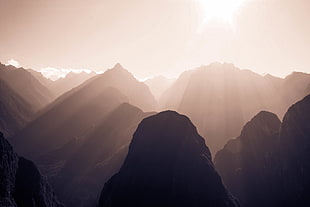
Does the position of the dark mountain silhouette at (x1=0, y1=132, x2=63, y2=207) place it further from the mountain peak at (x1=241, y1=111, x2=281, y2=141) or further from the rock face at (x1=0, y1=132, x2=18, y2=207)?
the mountain peak at (x1=241, y1=111, x2=281, y2=141)

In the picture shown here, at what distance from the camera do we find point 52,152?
193875 mm

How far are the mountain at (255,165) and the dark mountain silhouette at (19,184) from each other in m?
60.1

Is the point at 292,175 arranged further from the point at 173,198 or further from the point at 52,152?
the point at 52,152

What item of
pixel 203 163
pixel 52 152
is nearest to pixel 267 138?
pixel 203 163

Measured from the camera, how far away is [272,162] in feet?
336

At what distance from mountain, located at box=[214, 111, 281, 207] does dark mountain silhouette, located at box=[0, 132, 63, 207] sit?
60118 millimetres

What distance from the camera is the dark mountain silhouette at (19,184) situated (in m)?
54.3

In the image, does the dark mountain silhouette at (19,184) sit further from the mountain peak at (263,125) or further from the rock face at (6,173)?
the mountain peak at (263,125)

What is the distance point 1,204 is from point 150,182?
28329 mm

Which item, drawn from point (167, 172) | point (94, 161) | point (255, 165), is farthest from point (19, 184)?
point (94, 161)

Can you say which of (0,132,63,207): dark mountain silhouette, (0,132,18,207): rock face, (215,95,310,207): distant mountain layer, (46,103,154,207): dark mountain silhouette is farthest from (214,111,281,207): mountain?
(0,132,18,207): rock face

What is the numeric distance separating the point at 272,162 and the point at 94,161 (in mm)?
94900

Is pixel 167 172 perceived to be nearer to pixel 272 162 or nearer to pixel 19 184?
pixel 19 184

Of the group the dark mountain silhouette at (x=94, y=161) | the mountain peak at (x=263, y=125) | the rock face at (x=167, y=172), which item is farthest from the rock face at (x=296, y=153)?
the dark mountain silhouette at (x=94, y=161)
